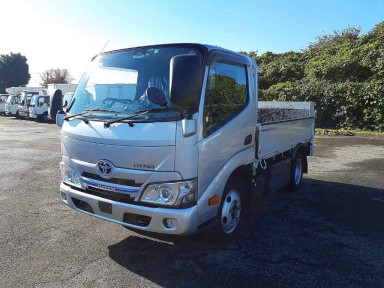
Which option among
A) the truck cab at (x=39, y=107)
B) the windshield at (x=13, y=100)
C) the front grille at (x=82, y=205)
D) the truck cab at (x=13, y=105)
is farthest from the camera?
the windshield at (x=13, y=100)

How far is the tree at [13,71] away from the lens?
204 ft

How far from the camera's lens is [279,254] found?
370 centimetres

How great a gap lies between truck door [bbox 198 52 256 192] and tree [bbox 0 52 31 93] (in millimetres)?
69151

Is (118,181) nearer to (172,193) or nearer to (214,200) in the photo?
(172,193)

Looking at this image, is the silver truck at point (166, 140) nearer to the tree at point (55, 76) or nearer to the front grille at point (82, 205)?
the front grille at point (82, 205)

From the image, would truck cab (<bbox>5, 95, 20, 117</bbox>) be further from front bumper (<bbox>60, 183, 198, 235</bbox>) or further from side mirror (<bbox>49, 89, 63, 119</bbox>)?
front bumper (<bbox>60, 183, 198, 235</bbox>)

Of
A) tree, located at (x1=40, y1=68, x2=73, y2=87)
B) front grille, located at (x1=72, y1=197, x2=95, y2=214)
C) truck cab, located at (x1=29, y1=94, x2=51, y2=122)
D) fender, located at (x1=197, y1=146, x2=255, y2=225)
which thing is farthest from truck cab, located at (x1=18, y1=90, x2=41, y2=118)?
tree, located at (x1=40, y1=68, x2=73, y2=87)

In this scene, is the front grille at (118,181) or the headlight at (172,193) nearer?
the headlight at (172,193)

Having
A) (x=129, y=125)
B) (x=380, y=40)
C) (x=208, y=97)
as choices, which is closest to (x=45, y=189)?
(x=129, y=125)

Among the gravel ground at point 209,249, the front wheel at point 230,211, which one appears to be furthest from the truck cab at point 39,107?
the front wheel at point 230,211

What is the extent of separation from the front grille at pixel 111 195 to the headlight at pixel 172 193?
217 mm

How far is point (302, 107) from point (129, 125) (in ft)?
16.6

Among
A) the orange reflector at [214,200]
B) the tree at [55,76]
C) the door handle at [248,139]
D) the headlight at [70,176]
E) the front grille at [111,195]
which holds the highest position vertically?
the tree at [55,76]

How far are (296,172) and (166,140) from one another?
13.5 feet
